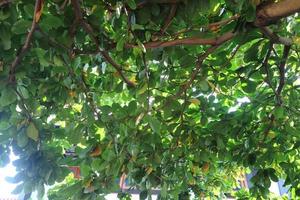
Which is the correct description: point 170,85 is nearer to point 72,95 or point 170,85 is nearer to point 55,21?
point 72,95

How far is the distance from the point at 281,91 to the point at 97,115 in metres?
1.13

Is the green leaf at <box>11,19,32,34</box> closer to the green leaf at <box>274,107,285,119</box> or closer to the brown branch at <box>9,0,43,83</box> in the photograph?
the brown branch at <box>9,0,43,83</box>

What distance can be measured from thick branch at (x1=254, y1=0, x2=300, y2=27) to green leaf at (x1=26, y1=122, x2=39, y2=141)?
113cm

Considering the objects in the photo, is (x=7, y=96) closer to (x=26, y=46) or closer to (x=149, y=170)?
(x=26, y=46)

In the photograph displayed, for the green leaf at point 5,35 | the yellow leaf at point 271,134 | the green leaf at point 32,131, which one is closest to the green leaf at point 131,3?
the green leaf at point 5,35

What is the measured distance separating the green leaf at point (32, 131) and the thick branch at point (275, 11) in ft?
3.69

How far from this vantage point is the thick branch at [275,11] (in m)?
1.67

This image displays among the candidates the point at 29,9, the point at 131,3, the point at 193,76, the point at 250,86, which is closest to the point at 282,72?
the point at 250,86

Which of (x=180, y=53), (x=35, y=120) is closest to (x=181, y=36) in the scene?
(x=180, y=53)

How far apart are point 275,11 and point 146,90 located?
2.18ft

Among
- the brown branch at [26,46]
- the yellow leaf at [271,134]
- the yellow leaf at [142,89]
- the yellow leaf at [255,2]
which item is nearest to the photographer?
the brown branch at [26,46]

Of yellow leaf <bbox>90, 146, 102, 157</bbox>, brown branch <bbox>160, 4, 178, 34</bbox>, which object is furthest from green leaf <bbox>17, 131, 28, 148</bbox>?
brown branch <bbox>160, 4, 178, 34</bbox>

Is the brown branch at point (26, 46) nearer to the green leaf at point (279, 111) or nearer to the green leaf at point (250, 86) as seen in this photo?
the green leaf at point (250, 86)

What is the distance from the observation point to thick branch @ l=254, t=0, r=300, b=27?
1.67 meters
